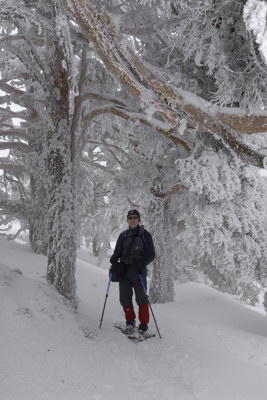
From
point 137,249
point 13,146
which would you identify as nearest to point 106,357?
point 137,249

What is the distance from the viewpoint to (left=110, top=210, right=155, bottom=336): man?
6504mm

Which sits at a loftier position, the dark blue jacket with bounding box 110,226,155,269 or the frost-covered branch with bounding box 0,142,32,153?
the frost-covered branch with bounding box 0,142,32,153

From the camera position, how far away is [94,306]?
26.8 feet

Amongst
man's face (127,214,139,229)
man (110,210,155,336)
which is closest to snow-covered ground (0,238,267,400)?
man (110,210,155,336)

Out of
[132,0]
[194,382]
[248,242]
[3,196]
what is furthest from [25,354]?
[3,196]

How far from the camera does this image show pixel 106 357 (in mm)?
5027

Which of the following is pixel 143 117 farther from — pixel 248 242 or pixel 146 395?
pixel 146 395

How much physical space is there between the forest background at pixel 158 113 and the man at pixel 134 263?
110cm

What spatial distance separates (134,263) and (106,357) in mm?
1987

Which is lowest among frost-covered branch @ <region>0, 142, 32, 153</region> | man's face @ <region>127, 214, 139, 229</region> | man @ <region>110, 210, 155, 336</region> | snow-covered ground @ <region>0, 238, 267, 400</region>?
snow-covered ground @ <region>0, 238, 267, 400</region>

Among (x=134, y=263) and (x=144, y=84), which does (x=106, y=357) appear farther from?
(x=144, y=84)

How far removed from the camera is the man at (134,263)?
21.3 feet

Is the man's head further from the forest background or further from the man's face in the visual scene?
the forest background

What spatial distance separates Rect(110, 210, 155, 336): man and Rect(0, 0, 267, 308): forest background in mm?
1104
